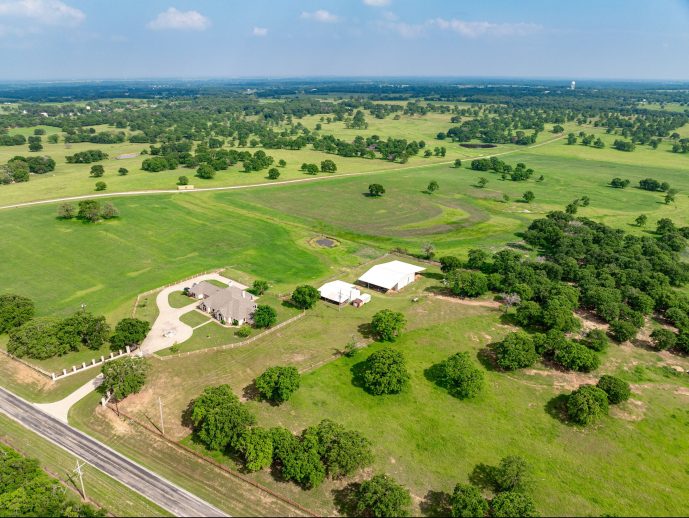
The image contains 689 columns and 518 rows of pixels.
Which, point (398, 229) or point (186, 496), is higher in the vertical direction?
point (398, 229)

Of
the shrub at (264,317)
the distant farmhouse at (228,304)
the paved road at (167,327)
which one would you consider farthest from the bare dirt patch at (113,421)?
the shrub at (264,317)

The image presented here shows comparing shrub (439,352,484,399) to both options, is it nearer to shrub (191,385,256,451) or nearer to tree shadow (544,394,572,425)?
tree shadow (544,394,572,425)

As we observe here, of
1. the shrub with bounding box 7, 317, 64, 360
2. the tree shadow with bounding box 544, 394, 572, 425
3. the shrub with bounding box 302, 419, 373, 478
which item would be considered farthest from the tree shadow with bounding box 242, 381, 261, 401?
the tree shadow with bounding box 544, 394, 572, 425

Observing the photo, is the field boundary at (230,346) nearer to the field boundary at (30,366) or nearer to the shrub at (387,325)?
the field boundary at (30,366)

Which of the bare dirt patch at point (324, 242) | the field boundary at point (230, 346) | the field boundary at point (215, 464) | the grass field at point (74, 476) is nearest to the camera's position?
the grass field at point (74, 476)

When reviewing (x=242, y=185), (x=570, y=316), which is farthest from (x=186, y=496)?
(x=242, y=185)

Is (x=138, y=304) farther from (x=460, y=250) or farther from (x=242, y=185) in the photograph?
(x=242, y=185)
